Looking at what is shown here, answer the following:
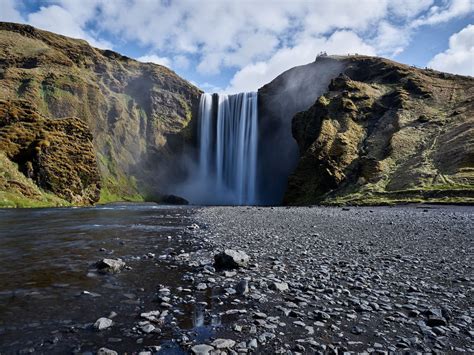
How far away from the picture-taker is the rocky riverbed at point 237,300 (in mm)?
5215


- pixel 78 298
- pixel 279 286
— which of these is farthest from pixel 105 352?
pixel 279 286

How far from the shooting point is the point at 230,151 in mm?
101188

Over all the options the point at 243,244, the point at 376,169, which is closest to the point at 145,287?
the point at 243,244

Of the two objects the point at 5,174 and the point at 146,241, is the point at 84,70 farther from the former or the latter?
the point at 146,241

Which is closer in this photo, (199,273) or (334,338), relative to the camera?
(334,338)

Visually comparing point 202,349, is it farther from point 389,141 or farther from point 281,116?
point 281,116

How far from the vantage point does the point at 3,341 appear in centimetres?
518

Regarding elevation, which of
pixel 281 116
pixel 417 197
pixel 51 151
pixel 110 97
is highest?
pixel 110 97

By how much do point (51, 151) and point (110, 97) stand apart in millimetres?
46725

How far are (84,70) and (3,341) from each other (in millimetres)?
119191

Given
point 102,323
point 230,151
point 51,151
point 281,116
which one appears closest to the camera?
point 102,323

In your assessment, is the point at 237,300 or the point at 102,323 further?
the point at 237,300

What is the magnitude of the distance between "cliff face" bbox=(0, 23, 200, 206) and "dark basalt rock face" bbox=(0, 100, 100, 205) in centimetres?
1383

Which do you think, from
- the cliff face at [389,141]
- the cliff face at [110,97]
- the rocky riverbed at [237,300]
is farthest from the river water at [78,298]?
the cliff face at [110,97]
